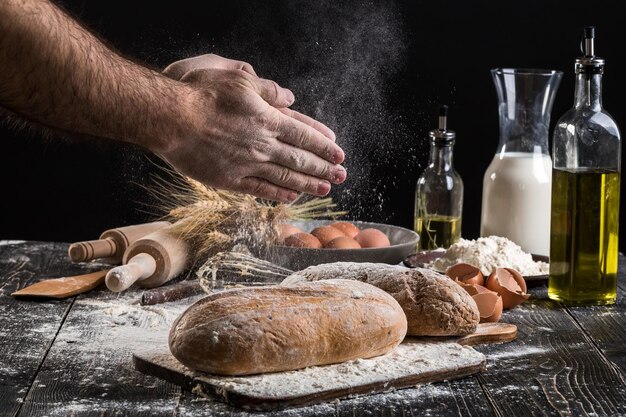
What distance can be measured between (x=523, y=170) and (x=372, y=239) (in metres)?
0.43

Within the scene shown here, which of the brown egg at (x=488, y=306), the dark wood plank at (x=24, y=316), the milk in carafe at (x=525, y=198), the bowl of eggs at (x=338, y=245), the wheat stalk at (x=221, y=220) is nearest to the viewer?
the dark wood plank at (x=24, y=316)

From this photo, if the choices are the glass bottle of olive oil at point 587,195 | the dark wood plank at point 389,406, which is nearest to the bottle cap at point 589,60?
the glass bottle of olive oil at point 587,195

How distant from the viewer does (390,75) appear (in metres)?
3.59

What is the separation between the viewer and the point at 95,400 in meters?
1.44

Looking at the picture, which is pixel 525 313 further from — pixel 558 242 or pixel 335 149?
pixel 335 149

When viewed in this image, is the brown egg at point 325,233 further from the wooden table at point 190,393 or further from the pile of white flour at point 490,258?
the wooden table at point 190,393

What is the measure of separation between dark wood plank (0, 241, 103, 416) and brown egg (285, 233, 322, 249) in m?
0.54

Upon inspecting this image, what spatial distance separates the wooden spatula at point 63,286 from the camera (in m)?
2.14

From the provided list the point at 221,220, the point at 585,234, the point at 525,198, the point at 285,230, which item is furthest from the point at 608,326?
the point at 221,220

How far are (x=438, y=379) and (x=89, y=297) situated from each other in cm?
95

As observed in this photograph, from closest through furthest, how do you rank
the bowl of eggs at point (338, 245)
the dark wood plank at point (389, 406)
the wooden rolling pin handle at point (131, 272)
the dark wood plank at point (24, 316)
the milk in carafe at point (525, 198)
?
the dark wood plank at point (389, 406) < the dark wood plank at point (24, 316) < the wooden rolling pin handle at point (131, 272) < the bowl of eggs at point (338, 245) < the milk in carafe at point (525, 198)

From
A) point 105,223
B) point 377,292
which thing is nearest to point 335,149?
point 377,292

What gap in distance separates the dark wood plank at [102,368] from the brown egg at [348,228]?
67cm

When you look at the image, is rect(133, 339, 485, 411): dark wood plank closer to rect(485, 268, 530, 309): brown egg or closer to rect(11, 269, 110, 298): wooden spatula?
rect(485, 268, 530, 309): brown egg
